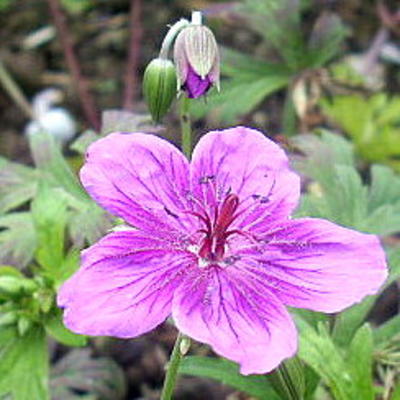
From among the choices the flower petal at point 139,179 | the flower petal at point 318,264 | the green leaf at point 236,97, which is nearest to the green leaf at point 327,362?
the flower petal at point 318,264

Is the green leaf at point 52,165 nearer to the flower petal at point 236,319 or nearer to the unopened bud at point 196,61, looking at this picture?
the unopened bud at point 196,61

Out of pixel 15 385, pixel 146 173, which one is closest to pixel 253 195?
pixel 146 173

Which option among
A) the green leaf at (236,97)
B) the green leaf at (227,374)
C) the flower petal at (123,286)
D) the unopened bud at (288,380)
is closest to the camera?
the flower petal at (123,286)

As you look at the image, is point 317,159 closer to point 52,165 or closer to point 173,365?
point 52,165

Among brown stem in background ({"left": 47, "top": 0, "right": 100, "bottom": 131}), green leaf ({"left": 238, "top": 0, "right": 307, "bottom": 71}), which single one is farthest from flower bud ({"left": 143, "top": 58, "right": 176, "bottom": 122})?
brown stem in background ({"left": 47, "top": 0, "right": 100, "bottom": 131})

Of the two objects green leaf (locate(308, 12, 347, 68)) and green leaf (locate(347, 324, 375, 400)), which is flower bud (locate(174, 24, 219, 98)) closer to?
green leaf (locate(347, 324, 375, 400))

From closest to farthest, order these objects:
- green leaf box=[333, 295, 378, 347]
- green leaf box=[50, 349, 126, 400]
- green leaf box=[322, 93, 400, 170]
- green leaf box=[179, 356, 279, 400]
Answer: green leaf box=[179, 356, 279, 400] → green leaf box=[333, 295, 378, 347] → green leaf box=[50, 349, 126, 400] → green leaf box=[322, 93, 400, 170]
